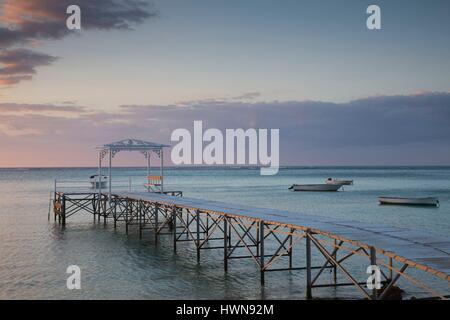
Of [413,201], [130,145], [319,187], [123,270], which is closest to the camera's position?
[123,270]

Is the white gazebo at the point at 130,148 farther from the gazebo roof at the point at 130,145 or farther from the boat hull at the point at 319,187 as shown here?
the boat hull at the point at 319,187

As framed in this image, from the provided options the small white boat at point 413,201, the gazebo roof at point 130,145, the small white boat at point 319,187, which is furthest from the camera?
the small white boat at point 319,187

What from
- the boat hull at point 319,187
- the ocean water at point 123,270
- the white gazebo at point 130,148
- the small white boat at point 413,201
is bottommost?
the ocean water at point 123,270

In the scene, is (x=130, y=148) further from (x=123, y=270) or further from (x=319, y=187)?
(x=319, y=187)

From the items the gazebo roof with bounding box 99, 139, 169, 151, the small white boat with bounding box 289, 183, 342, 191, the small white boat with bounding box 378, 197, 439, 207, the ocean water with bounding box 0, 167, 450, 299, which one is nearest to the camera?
the ocean water with bounding box 0, 167, 450, 299

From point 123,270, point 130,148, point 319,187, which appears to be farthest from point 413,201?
point 123,270

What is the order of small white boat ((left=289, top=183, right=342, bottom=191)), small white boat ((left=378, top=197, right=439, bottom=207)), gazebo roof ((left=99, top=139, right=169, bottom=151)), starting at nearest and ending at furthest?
1. gazebo roof ((left=99, top=139, right=169, bottom=151))
2. small white boat ((left=378, top=197, right=439, bottom=207))
3. small white boat ((left=289, top=183, right=342, bottom=191))

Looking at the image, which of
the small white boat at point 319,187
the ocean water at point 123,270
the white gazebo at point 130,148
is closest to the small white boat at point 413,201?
the ocean water at point 123,270

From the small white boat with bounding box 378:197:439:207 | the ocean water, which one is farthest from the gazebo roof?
the small white boat with bounding box 378:197:439:207

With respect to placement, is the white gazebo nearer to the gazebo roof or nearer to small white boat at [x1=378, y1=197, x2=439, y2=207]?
the gazebo roof

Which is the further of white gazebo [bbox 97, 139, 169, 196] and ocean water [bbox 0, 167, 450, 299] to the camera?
white gazebo [bbox 97, 139, 169, 196]

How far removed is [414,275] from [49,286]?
12.2 metres

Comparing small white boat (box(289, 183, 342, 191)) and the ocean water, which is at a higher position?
small white boat (box(289, 183, 342, 191))
